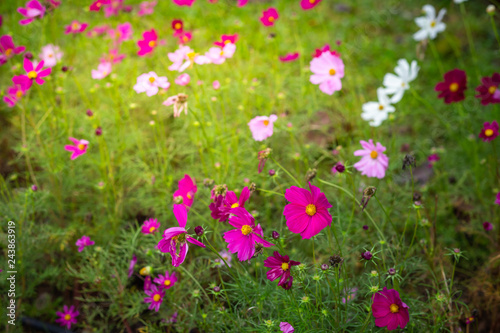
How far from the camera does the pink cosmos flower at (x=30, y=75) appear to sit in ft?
3.87

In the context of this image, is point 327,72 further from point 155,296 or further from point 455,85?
point 155,296

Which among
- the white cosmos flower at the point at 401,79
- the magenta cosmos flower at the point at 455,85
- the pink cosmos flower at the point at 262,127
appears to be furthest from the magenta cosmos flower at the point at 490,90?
the pink cosmos flower at the point at 262,127

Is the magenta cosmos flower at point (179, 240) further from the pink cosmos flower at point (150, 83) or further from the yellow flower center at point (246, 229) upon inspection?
the pink cosmos flower at point (150, 83)

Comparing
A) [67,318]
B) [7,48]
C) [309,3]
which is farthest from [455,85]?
[7,48]

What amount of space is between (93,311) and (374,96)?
1.78 meters

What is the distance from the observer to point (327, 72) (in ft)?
4.27

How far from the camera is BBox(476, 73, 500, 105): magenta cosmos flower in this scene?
1.25 meters

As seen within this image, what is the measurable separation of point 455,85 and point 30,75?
4.97 ft

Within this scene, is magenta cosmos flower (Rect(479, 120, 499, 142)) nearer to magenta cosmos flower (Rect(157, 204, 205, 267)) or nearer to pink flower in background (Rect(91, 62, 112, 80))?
magenta cosmos flower (Rect(157, 204, 205, 267))

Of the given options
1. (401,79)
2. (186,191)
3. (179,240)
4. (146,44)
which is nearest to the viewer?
(179,240)

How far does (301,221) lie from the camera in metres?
0.83

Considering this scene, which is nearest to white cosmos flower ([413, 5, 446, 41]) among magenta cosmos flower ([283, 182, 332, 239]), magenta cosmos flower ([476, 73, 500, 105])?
magenta cosmos flower ([476, 73, 500, 105])

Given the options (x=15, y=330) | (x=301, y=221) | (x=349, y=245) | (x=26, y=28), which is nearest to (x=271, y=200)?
(x=349, y=245)

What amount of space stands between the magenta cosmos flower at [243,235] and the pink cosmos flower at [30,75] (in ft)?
2.77
